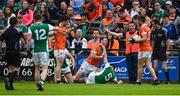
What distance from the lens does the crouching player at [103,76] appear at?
75.7ft

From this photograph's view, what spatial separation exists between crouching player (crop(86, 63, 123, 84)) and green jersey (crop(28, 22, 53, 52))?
12.5ft

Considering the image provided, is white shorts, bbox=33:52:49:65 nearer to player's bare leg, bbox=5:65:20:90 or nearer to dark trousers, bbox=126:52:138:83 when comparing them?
player's bare leg, bbox=5:65:20:90

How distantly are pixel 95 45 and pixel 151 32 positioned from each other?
235 cm

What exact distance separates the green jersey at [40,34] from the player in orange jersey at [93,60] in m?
3.76

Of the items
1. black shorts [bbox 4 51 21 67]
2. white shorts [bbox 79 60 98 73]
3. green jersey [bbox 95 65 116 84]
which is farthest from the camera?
white shorts [bbox 79 60 98 73]

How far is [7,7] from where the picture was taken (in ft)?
92.3

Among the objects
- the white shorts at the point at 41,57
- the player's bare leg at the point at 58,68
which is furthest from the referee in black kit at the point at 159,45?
the white shorts at the point at 41,57

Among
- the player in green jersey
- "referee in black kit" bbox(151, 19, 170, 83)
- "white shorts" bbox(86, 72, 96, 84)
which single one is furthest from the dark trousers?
the player in green jersey

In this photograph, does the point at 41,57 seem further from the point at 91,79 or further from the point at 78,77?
the point at 78,77

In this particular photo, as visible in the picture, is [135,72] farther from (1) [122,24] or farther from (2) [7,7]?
(2) [7,7]

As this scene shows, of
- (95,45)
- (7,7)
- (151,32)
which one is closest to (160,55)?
(151,32)

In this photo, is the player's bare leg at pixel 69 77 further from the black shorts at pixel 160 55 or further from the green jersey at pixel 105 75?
the black shorts at pixel 160 55

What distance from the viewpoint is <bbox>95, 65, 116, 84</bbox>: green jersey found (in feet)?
75.7

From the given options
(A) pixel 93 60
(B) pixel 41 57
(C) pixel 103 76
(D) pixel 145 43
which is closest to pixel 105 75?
(C) pixel 103 76
